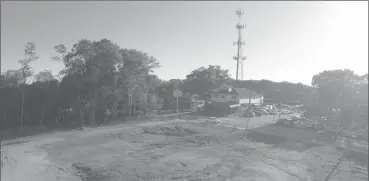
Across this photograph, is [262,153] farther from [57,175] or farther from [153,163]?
[57,175]

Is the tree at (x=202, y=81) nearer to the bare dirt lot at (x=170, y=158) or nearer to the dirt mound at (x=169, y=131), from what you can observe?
the dirt mound at (x=169, y=131)

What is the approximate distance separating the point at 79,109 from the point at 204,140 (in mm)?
13392

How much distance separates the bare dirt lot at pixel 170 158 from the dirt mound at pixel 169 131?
1.47 ft

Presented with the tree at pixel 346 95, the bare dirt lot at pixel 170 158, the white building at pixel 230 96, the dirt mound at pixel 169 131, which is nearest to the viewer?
the bare dirt lot at pixel 170 158

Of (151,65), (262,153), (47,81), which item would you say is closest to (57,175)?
(262,153)

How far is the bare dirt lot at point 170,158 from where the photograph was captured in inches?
374

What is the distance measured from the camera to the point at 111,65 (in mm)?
20281

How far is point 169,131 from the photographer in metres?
19.3

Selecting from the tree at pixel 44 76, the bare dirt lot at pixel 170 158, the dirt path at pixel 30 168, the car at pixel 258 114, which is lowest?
the bare dirt lot at pixel 170 158

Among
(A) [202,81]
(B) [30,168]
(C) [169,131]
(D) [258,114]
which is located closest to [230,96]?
(A) [202,81]

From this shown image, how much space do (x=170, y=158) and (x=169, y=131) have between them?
734 centimetres

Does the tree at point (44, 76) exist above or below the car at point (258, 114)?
above

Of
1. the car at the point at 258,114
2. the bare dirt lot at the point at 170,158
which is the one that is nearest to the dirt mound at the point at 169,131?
the bare dirt lot at the point at 170,158

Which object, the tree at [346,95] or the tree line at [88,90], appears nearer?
the tree at [346,95]
